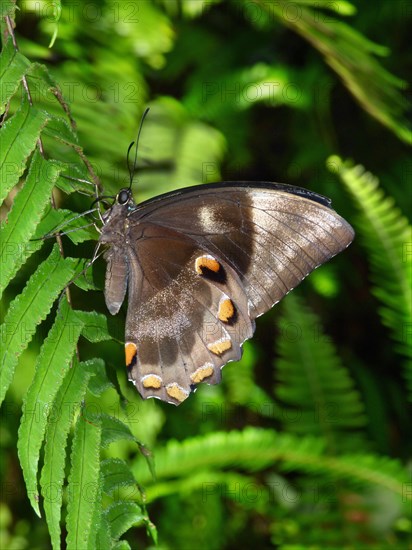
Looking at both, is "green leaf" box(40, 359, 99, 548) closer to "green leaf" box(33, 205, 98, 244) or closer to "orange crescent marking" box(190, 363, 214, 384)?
"green leaf" box(33, 205, 98, 244)

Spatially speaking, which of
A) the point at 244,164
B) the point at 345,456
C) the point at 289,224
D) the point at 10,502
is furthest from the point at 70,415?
the point at 244,164

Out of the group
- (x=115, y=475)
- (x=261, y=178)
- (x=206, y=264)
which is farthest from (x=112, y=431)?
(x=261, y=178)

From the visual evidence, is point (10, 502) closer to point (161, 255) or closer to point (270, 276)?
point (161, 255)

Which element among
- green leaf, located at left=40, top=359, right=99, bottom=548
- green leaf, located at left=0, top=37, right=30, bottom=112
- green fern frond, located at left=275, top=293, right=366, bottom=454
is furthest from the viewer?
green fern frond, located at left=275, top=293, right=366, bottom=454

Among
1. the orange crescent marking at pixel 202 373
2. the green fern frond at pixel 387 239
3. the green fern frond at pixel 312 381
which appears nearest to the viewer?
the orange crescent marking at pixel 202 373

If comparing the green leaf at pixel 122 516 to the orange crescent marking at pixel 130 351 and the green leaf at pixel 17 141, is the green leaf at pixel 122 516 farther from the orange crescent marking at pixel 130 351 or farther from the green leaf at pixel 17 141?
the green leaf at pixel 17 141

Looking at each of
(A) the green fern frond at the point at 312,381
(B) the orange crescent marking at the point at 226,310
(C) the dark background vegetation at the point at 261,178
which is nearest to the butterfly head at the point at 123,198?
(C) the dark background vegetation at the point at 261,178

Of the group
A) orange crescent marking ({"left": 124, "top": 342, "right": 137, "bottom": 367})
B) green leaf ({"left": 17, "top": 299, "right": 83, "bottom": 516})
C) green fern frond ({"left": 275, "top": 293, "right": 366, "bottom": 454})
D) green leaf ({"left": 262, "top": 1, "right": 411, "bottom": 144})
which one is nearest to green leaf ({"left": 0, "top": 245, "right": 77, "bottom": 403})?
green leaf ({"left": 17, "top": 299, "right": 83, "bottom": 516})
